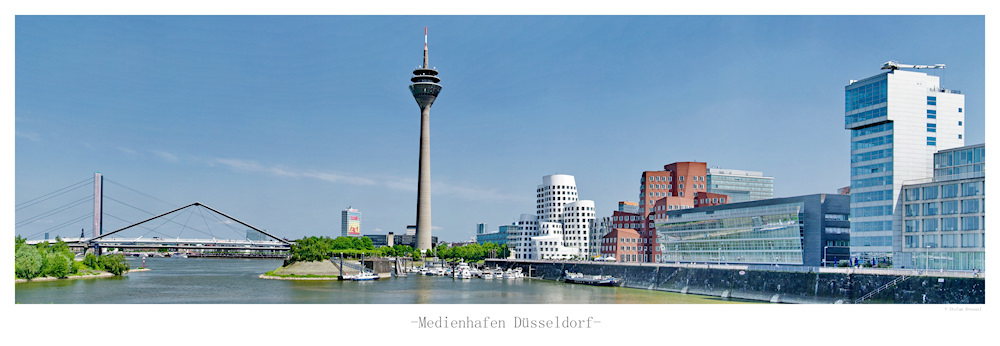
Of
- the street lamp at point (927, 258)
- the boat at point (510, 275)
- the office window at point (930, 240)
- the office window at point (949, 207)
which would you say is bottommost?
the boat at point (510, 275)

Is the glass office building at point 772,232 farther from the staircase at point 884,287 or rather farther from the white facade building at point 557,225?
the white facade building at point 557,225

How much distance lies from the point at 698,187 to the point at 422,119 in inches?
2502

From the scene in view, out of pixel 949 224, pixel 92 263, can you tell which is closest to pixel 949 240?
pixel 949 224

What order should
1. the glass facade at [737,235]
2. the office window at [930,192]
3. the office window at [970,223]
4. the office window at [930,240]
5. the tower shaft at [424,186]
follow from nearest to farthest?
the office window at [970,223] → the office window at [930,240] → the office window at [930,192] → the glass facade at [737,235] → the tower shaft at [424,186]

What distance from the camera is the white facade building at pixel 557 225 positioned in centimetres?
17988

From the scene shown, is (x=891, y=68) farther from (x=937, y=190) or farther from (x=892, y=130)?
(x=937, y=190)

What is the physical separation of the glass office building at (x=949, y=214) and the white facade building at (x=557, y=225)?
4293 inches

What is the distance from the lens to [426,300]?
75.4m

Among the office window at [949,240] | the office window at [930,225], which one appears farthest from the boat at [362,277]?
the office window at [949,240]

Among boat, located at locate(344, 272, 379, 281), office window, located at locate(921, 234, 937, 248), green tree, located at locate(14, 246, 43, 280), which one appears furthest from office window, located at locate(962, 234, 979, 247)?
green tree, located at locate(14, 246, 43, 280)

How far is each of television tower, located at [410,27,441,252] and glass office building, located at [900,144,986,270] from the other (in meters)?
113

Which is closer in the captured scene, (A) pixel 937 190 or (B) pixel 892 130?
(A) pixel 937 190

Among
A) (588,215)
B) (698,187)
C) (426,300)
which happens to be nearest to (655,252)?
(698,187)

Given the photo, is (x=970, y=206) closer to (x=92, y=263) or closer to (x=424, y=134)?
(x=92, y=263)
